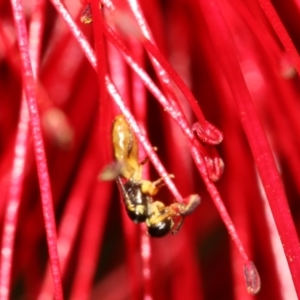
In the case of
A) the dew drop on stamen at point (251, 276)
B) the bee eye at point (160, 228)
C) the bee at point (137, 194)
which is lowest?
the dew drop on stamen at point (251, 276)

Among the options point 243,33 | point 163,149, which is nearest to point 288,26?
point 243,33

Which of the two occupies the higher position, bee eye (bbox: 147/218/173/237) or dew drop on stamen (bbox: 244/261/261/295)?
bee eye (bbox: 147/218/173/237)

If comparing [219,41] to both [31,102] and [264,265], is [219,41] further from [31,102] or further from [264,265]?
[264,265]

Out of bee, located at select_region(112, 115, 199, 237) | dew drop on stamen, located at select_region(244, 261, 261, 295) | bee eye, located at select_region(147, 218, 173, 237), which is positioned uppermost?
bee, located at select_region(112, 115, 199, 237)

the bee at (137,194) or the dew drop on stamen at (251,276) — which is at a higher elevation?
the bee at (137,194)

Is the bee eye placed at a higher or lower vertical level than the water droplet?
lower
